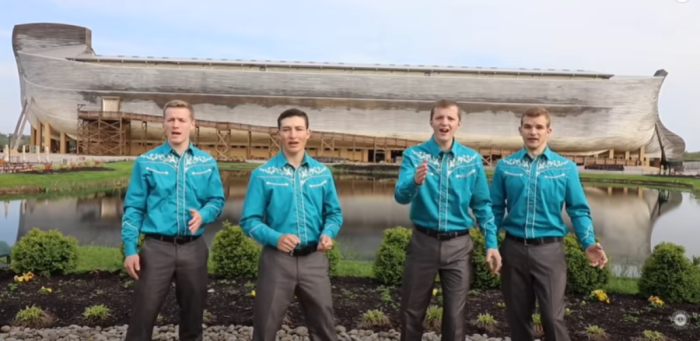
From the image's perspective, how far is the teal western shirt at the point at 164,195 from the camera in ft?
11.6

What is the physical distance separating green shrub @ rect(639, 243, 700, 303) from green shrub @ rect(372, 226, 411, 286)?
2.97m

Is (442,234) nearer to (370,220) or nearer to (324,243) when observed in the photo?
(324,243)

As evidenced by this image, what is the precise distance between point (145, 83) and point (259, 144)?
11984 mm

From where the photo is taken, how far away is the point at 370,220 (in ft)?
44.8

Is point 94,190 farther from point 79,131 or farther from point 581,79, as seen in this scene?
point 581,79

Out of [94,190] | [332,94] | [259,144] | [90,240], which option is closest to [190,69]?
[259,144]

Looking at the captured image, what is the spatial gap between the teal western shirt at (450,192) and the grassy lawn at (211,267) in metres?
3.46

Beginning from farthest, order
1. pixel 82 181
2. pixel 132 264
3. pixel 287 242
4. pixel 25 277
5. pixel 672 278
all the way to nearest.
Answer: pixel 82 181 < pixel 25 277 < pixel 672 278 < pixel 132 264 < pixel 287 242

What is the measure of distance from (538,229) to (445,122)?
1105 mm

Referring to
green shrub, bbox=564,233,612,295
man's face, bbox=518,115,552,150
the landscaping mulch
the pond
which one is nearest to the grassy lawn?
green shrub, bbox=564,233,612,295

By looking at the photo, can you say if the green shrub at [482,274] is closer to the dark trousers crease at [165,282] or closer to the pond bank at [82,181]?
the dark trousers crease at [165,282]

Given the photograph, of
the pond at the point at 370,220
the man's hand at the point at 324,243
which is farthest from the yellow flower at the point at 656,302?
the man's hand at the point at 324,243
